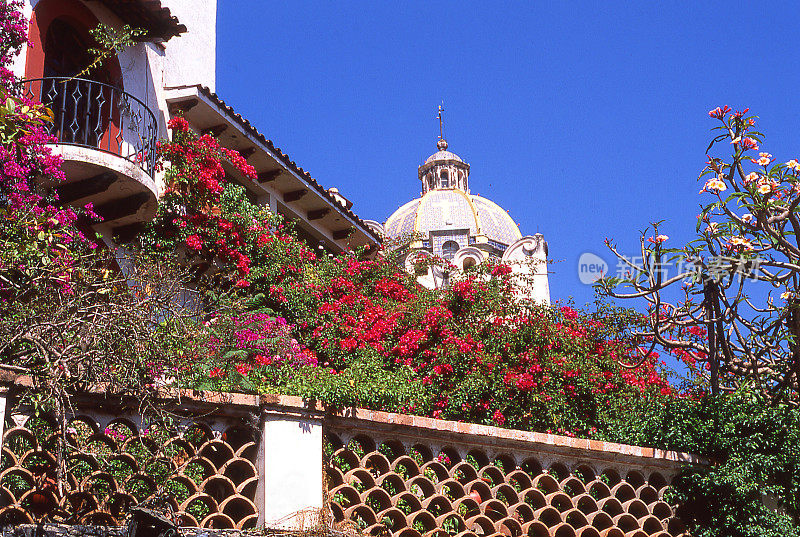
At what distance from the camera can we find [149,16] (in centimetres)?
1343

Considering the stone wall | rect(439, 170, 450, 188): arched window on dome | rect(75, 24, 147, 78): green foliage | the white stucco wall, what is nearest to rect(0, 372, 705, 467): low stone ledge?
the stone wall

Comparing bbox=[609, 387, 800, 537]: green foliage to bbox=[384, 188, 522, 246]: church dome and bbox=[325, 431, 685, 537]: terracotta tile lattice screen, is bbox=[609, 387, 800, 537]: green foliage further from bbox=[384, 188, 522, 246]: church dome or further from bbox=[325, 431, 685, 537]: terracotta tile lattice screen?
bbox=[384, 188, 522, 246]: church dome

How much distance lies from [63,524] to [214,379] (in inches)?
92.2

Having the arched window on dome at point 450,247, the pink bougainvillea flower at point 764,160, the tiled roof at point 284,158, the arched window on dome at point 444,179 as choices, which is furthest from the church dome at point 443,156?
the pink bougainvillea flower at point 764,160

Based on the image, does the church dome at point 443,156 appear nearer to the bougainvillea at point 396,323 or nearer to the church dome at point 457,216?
the church dome at point 457,216

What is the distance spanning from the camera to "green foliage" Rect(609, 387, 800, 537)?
8.89 meters

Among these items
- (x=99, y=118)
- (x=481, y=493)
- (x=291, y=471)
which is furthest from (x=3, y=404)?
(x=99, y=118)

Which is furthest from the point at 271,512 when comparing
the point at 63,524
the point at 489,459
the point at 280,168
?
the point at 280,168

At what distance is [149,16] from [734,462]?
9.16 meters

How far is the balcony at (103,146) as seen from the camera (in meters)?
11.5

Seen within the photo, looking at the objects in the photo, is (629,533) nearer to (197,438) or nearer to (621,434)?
(621,434)

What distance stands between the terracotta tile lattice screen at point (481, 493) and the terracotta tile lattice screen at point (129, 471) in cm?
73

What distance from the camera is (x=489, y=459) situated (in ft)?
27.7

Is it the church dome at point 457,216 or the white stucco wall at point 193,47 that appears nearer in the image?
the white stucco wall at point 193,47
